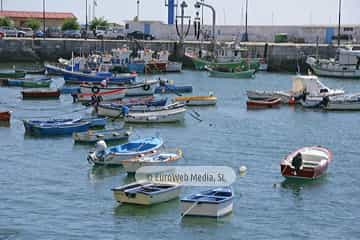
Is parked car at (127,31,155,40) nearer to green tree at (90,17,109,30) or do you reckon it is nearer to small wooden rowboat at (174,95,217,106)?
green tree at (90,17,109,30)

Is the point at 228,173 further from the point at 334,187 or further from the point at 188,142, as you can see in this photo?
the point at 188,142

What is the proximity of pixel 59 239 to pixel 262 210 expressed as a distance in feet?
23.6

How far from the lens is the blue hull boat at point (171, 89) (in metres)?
66.4

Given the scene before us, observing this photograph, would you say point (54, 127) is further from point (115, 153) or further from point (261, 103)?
point (261, 103)

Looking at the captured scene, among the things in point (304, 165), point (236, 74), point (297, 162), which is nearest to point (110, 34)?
point (236, 74)

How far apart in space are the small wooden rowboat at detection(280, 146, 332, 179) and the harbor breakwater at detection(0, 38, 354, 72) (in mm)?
57399

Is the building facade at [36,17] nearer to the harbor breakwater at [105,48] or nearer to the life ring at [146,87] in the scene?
the harbor breakwater at [105,48]

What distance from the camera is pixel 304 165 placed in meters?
35.7

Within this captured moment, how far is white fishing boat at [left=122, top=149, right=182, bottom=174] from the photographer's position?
114ft

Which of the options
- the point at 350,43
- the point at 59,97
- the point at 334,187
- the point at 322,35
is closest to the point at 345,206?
the point at 334,187

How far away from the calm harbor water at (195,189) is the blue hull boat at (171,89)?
41.8ft

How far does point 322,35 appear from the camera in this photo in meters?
106

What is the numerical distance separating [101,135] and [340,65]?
4584 centimetres

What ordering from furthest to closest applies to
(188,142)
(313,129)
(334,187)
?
(313,129) → (188,142) → (334,187)
